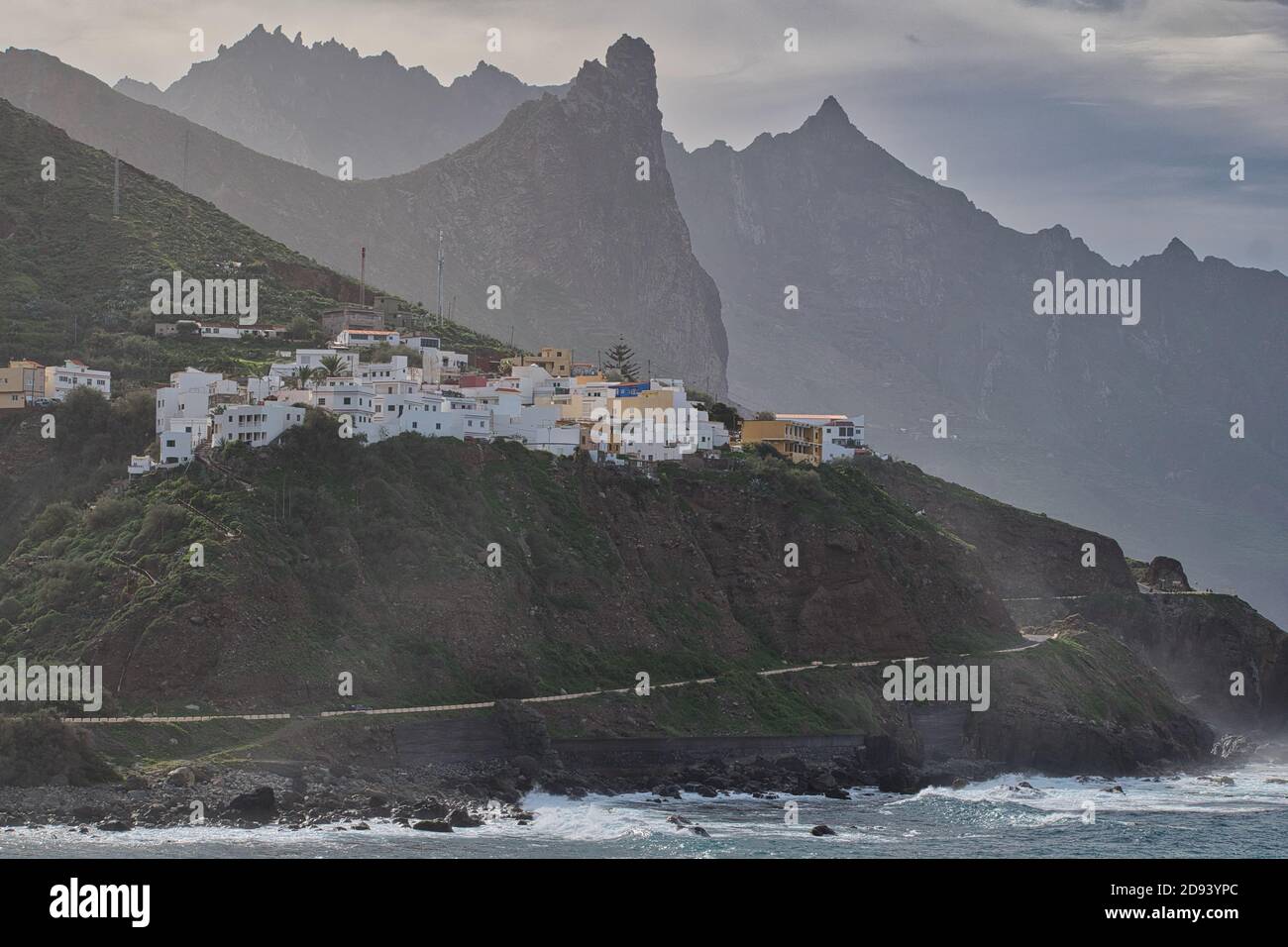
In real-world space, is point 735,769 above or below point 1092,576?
below

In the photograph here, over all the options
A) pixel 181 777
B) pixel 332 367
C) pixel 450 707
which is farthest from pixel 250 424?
pixel 181 777

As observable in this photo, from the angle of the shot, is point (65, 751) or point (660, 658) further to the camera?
point (660, 658)

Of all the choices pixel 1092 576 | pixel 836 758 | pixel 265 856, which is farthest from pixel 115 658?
pixel 1092 576

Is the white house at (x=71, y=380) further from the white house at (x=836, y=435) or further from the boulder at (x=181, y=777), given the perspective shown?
the white house at (x=836, y=435)

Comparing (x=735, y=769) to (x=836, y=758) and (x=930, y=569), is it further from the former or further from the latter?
(x=930, y=569)

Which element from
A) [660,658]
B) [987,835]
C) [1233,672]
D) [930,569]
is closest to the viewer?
[987,835]

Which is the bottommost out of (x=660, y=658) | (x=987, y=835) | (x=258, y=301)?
(x=987, y=835)

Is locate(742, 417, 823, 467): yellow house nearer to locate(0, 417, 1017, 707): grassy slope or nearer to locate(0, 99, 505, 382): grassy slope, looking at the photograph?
locate(0, 417, 1017, 707): grassy slope

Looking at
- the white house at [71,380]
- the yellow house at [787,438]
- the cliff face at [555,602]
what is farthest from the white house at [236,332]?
the yellow house at [787,438]
